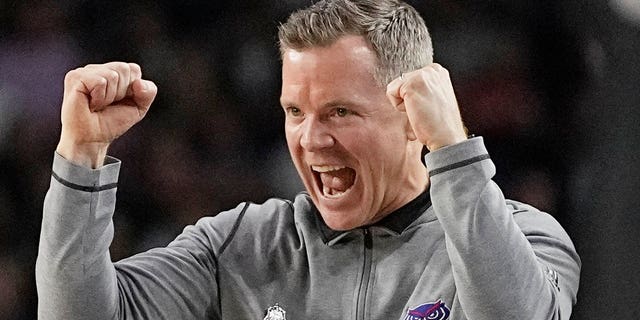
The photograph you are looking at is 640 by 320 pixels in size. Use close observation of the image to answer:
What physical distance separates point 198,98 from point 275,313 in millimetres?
772

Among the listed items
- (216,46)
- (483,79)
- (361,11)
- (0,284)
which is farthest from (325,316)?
(0,284)

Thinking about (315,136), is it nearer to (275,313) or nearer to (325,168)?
(325,168)

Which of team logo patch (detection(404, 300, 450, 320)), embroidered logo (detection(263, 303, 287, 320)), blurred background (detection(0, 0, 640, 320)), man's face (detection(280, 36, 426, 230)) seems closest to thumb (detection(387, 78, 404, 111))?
man's face (detection(280, 36, 426, 230))

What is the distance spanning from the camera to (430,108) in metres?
1.29

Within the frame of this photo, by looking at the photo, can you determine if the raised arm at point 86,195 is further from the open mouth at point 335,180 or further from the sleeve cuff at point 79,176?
the open mouth at point 335,180

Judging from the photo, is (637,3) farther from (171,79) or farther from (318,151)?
(171,79)

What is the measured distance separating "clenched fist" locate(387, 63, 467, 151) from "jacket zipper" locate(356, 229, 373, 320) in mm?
347

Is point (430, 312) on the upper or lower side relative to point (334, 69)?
lower

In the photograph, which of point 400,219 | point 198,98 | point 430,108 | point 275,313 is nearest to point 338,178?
point 400,219

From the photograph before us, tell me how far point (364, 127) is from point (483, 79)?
1.88ft

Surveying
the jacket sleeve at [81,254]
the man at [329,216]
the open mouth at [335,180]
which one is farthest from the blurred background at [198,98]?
the jacket sleeve at [81,254]

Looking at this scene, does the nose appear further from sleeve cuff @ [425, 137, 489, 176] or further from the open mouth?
sleeve cuff @ [425, 137, 489, 176]

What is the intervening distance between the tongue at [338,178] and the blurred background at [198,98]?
0.50 m

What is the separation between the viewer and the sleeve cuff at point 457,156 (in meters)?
1.27
